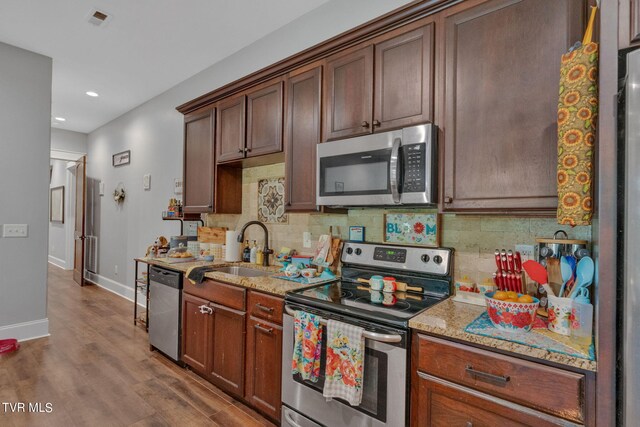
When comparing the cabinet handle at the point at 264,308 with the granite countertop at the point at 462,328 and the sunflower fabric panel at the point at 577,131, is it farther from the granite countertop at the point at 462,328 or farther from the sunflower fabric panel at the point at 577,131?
the sunflower fabric panel at the point at 577,131

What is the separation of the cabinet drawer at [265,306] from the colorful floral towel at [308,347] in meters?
0.25

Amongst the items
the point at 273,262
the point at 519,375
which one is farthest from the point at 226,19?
the point at 519,375

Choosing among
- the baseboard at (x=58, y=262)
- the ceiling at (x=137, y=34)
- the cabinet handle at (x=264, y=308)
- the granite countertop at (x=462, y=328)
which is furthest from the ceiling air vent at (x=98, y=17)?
the baseboard at (x=58, y=262)

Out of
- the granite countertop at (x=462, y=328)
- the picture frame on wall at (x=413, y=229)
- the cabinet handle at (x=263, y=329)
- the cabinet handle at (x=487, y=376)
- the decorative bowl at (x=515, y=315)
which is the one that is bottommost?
the cabinet handle at (x=263, y=329)

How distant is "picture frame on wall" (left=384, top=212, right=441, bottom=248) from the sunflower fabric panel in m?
0.75

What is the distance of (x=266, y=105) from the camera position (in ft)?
8.48

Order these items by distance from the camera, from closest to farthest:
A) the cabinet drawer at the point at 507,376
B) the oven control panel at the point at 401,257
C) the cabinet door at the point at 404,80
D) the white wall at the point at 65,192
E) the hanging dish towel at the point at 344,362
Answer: the cabinet drawer at the point at 507,376 → the hanging dish towel at the point at 344,362 → the cabinet door at the point at 404,80 → the oven control panel at the point at 401,257 → the white wall at the point at 65,192

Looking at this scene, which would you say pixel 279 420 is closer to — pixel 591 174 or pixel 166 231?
pixel 591 174

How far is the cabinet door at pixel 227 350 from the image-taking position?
7.14ft

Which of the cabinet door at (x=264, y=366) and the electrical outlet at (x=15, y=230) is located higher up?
the electrical outlet at (x=15, y=230)

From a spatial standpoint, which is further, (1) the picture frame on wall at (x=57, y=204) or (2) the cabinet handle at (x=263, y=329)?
(1) the picture frame on wall at (x=57, y=204)

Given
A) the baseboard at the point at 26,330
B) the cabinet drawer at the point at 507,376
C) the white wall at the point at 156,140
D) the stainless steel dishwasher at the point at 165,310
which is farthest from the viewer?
the baseboard at the point at 26,330

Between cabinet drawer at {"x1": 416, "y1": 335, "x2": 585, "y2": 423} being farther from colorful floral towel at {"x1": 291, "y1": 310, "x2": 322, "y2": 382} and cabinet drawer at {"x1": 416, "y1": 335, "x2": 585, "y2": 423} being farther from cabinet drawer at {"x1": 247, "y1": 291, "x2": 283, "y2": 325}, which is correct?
cabinet drawer at {"x1": 247, "y1": 291, "x2": 283, "y2": 325}

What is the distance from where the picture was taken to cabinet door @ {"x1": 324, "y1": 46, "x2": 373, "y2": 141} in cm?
196
